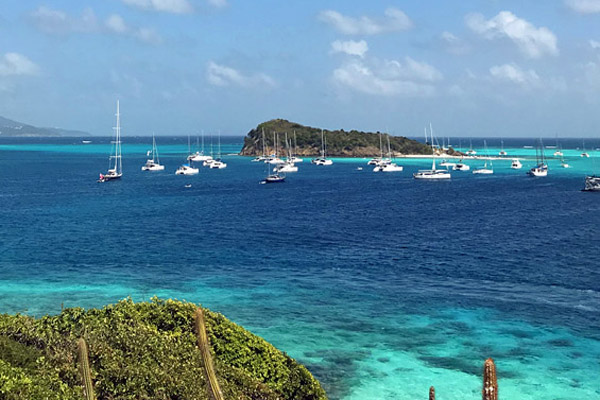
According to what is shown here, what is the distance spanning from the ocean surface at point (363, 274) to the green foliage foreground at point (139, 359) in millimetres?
5411

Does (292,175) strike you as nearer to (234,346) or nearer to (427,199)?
(427,199)

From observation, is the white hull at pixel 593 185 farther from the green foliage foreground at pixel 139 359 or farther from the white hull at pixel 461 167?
the green foliage foreground at pixel 139 359

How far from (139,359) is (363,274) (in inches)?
1248

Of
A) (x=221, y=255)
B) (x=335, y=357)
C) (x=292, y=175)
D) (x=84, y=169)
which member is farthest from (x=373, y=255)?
(x=84, y=169)

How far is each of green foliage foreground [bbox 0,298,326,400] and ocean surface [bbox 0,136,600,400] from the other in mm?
5411

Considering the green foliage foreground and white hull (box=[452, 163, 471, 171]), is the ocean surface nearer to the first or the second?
the green foliage foreground

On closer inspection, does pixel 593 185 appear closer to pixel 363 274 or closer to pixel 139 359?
pixel 363 274

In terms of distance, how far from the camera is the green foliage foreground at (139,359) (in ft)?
61.3

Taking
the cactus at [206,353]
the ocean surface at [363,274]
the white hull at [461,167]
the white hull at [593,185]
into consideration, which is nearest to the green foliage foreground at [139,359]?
the ocean surface at [363,274]

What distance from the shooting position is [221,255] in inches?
2312

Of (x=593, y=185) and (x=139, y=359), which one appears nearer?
(x=139, y=359)

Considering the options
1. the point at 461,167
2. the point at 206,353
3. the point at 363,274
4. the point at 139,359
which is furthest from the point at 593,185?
the point at 206,353

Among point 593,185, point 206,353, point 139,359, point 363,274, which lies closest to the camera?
point 206,353

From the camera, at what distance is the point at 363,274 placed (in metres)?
50.9
